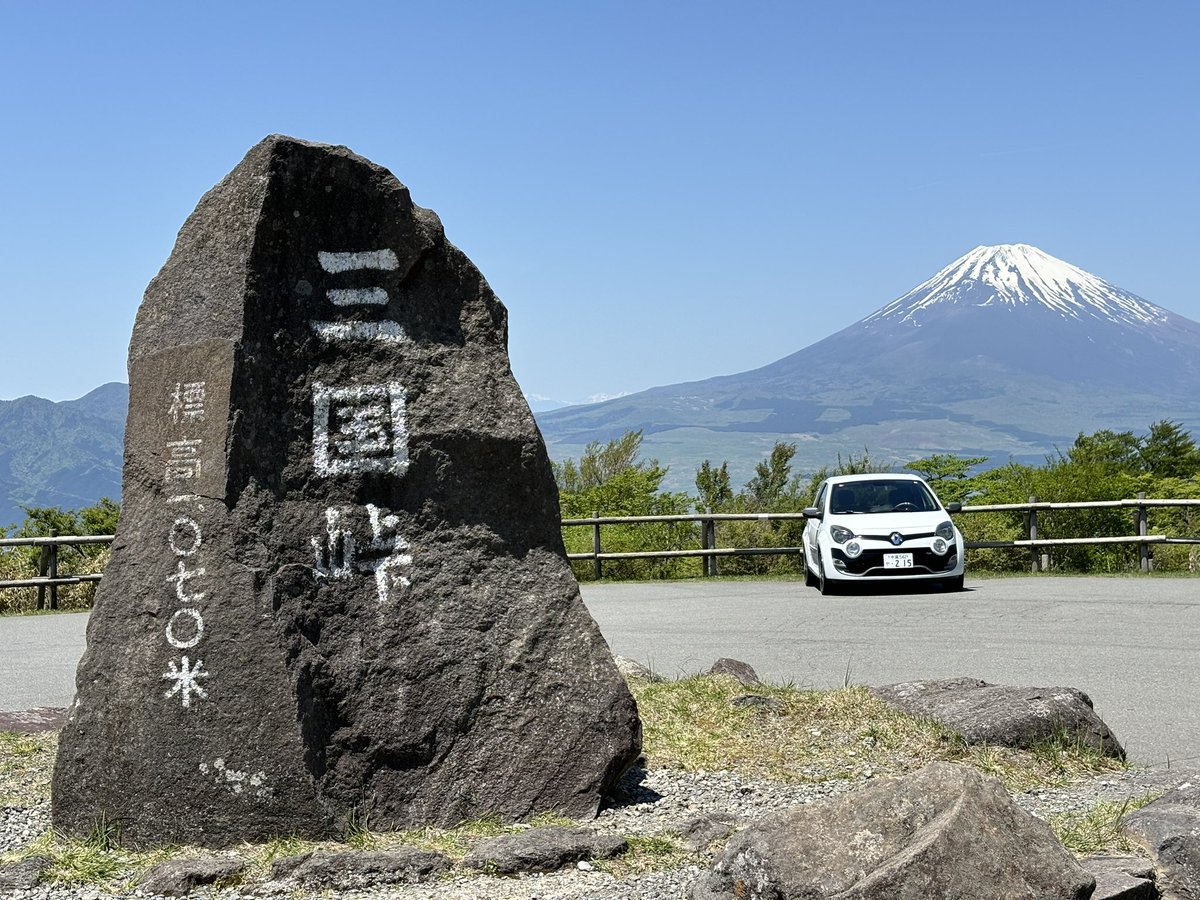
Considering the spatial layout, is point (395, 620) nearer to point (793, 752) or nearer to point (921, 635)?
point (793, 752)

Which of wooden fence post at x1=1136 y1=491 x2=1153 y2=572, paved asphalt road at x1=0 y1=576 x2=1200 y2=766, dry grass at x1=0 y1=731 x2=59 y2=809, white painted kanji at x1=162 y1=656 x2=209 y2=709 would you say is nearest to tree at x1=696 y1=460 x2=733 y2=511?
wooden fence post at x1=1136 y1=491 x2=1153 y2=572

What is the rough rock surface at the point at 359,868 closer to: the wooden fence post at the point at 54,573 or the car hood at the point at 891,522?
the car hood at the point at 891,522

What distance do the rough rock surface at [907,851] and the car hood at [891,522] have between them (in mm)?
11631

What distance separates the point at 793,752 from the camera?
6.64 meters

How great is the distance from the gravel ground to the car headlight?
A: 9.44m

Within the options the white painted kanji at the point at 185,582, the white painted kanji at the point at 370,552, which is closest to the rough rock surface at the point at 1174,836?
the white painted kanji at the point at 370,552

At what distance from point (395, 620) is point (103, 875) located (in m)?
1.50

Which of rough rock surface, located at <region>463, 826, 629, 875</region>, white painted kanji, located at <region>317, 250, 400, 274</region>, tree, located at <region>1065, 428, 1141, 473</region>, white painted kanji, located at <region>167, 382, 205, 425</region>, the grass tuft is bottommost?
rough rock surface, located at <region>463, 826, 629, 875</region>

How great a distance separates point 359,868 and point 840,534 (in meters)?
11.7

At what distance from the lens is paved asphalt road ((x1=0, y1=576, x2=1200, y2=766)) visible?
30.1 ft

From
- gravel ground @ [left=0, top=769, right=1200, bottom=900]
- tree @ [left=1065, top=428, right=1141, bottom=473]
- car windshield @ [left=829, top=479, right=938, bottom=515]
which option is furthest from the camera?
tree @ [left=1065, top=428, right=1141, bottom=473]

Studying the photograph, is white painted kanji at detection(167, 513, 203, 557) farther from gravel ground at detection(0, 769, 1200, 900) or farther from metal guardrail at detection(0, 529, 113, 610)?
metal guardrail at detection(0, 529, 113, 610)

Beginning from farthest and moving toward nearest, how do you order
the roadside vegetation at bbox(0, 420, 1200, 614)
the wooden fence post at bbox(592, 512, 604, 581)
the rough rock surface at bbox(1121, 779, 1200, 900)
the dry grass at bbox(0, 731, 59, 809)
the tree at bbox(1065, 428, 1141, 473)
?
the tree at bbox(1065, 428, 1141, 473)
the roadside vegetation at bbox(0, 420, 1200, 614)
the wooden fence post at bbox(592, 512, 604, 581)
the dry grass at bbox(0, 731, 59, 809)
the rough rock surface at bbox(1121, 779, 1200, 900)

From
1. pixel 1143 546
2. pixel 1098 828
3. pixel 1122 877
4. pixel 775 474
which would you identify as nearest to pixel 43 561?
pixel 1098 828
